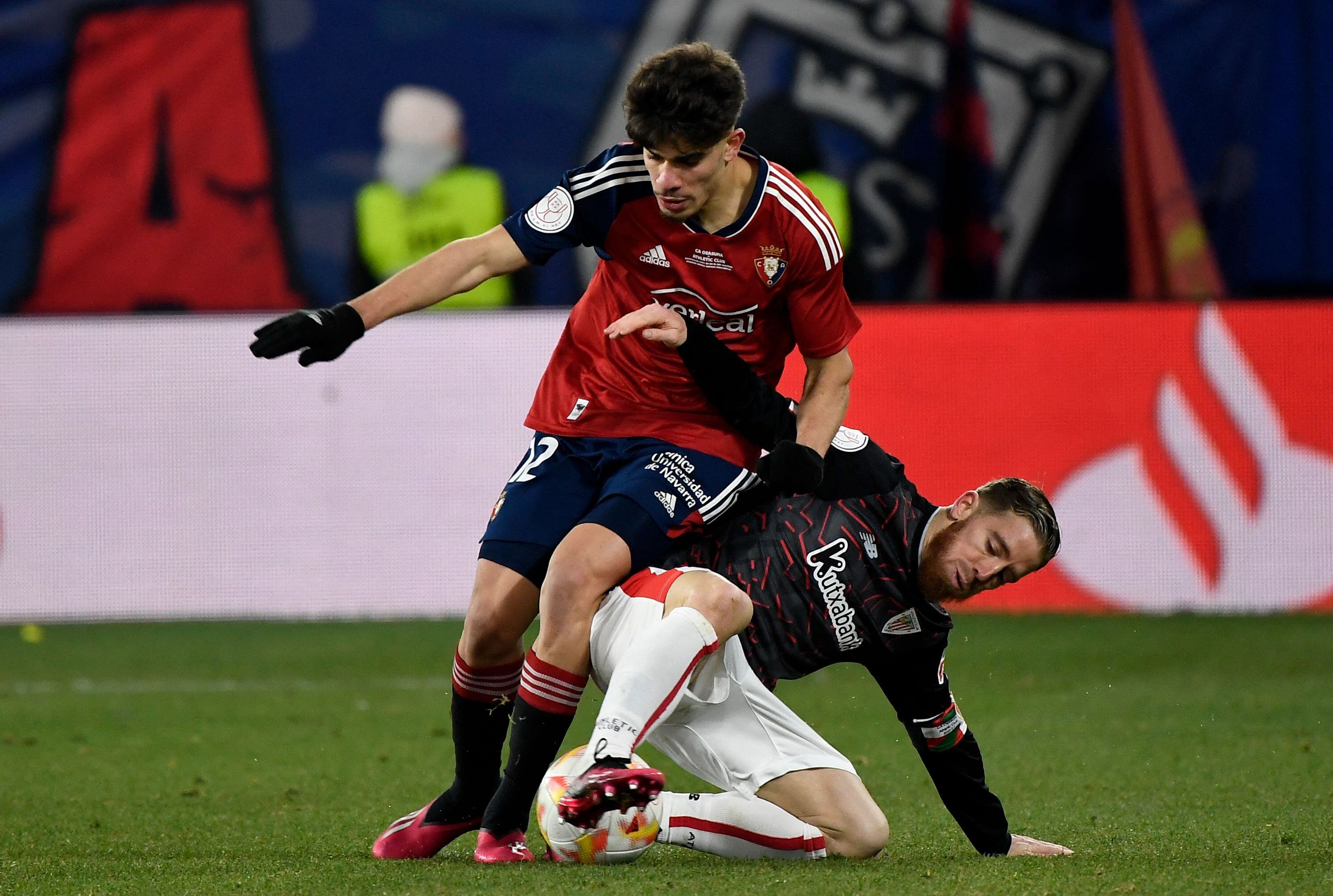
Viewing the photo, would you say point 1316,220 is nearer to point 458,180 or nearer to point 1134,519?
point 1134,519

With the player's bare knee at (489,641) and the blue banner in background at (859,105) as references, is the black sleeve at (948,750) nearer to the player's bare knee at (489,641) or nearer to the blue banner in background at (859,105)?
the player's bare knee at (489,641)

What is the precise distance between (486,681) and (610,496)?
56cm

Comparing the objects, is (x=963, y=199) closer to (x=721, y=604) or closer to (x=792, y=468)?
(x=792, y=468)

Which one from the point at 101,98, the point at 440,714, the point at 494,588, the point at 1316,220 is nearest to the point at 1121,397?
the point at 1316,220

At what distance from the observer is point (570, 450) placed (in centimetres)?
416

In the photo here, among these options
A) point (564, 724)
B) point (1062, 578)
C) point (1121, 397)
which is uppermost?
point (564, 724)

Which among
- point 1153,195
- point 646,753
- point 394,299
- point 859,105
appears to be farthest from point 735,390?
point 1153,195

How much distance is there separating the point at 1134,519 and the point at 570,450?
5379 mm

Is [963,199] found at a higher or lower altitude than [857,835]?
lower

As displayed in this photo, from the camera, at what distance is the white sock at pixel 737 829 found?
12.5 feet

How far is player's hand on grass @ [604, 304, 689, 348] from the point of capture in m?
3.78

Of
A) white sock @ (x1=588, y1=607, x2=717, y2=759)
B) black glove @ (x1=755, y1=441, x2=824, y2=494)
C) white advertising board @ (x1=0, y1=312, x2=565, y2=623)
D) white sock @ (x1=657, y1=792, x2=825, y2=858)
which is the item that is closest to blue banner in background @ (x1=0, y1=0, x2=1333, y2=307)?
white advertising board @ (x1=0, y1=312, x2=565, y2=623)

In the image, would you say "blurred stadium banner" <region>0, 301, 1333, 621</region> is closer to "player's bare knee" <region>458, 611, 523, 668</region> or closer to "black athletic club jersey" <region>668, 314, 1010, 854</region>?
"black athletic club jersey" <region>668, 314, 1010, 854</region>

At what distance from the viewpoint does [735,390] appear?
158 inches
